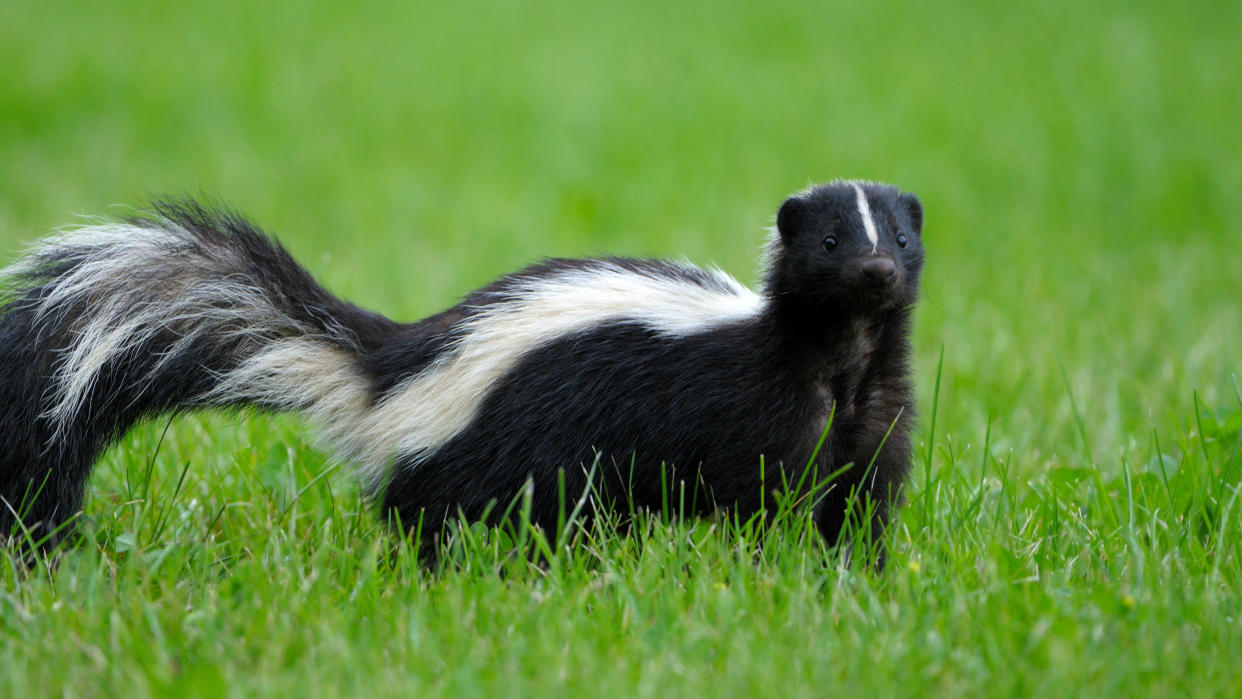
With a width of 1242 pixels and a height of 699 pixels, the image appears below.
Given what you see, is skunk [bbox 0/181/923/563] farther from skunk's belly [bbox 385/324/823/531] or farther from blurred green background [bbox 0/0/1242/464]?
blurred green background [bbox 0/0/1242/464]

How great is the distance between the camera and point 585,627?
331 centimetres

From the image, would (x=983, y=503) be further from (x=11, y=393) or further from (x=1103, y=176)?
(x=1103, y=176)

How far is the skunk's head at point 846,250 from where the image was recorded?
12.8ft

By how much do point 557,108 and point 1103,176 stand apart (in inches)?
215

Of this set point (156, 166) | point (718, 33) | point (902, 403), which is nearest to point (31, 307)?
point (902, 403)

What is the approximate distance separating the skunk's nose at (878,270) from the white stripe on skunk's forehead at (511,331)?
1.49ft

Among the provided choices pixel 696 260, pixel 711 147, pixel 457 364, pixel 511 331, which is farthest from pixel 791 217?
pixel 711 147

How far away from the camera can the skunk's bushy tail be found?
3.86 metres

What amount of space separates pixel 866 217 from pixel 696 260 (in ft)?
15.3

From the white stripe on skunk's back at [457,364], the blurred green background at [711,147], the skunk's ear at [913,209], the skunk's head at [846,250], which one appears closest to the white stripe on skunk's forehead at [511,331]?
the white stripe on skunk's back at [457,364]

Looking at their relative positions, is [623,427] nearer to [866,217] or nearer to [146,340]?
[866,217]

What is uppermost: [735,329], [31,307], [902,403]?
[31,307]

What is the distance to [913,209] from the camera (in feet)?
14.0

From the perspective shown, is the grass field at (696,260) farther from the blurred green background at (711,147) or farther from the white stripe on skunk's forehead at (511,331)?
the white stripe on skunk's forehead at (511,331)
